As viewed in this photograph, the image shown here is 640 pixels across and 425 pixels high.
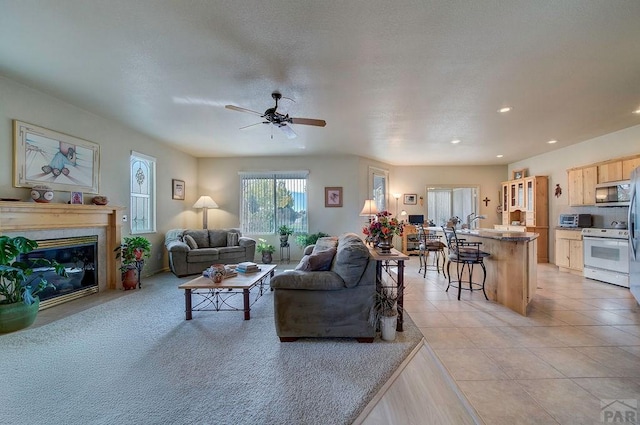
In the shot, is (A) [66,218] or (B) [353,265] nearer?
(B) [353,265]

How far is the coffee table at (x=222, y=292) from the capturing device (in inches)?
122

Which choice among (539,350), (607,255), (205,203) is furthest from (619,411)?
(205,203)

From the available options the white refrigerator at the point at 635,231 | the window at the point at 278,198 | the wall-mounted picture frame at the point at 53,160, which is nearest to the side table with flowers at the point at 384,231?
the white refrigerator at the point at 635,231

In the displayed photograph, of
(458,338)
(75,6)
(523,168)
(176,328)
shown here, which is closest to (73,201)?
(176,328)

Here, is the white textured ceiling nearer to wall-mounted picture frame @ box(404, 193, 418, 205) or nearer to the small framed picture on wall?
the small framed picture on wall

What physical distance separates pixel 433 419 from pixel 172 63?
362 cm

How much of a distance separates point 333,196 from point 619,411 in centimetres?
578

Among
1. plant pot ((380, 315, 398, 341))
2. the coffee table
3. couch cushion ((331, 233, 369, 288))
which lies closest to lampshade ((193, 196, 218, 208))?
the coffee table

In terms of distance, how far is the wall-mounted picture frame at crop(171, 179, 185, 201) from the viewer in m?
6.10

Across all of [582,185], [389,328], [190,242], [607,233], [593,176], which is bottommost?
[389,328]

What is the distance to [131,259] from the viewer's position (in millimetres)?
4379

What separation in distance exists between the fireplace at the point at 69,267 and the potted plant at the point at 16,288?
1.28 ft

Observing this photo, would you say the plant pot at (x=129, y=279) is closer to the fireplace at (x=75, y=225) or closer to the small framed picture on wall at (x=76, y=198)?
the fireplace at (x=75, y=225)

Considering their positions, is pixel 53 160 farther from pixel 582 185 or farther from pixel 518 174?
pixel 518 174
